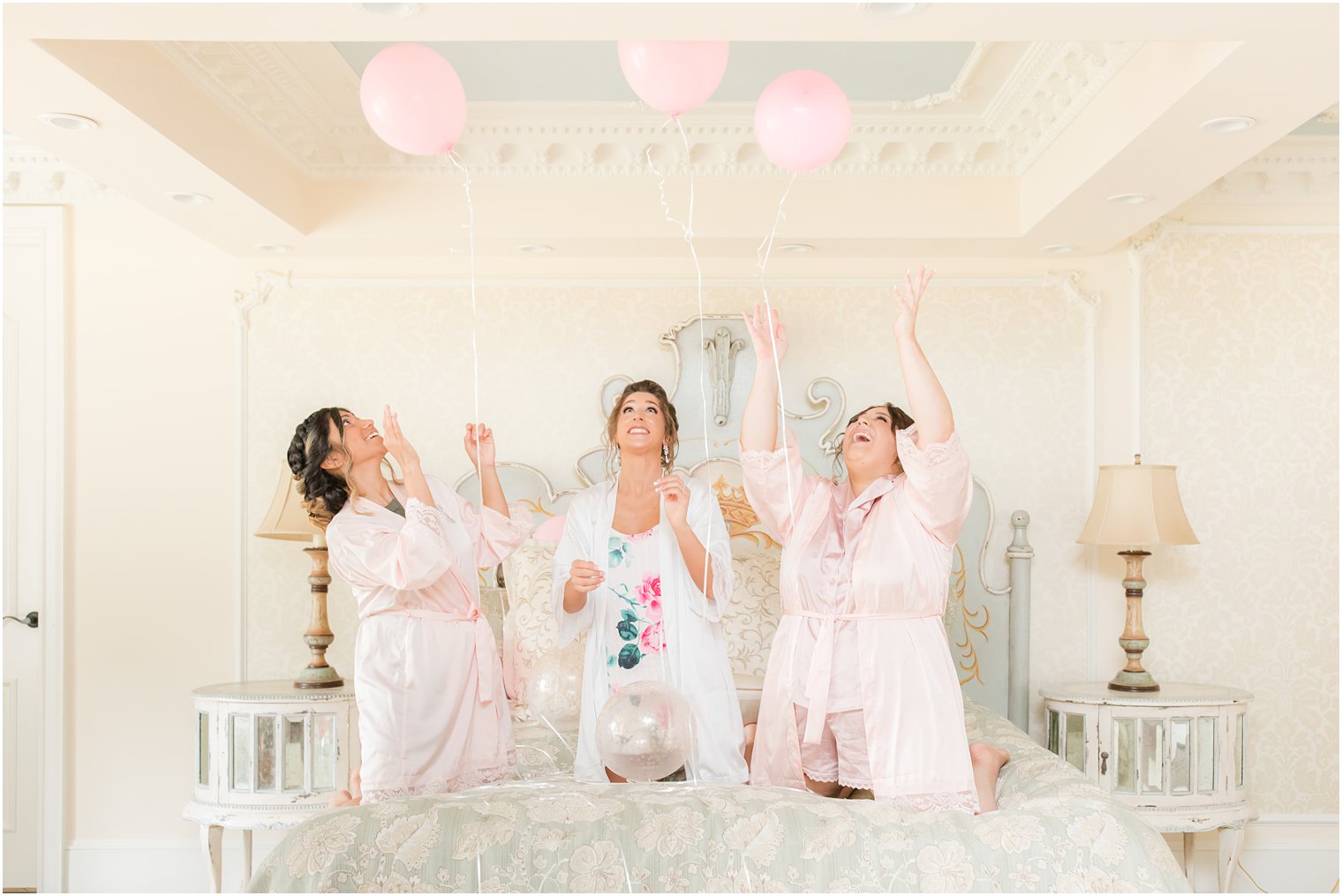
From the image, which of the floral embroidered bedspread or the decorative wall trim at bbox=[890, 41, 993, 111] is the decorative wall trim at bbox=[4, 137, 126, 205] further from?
the floral embroidered bedspread

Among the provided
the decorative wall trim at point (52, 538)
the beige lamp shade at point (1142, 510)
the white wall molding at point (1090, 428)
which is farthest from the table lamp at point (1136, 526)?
the decorative wall trim at point (52, 538)

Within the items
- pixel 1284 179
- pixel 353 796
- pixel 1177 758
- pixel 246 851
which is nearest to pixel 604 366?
pixel 353 796

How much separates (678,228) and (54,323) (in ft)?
8.28

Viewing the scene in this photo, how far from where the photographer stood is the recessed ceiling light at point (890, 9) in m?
2.22

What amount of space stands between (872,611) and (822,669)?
0.19 meters

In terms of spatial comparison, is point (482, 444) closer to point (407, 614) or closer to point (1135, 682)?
point (407, 614)

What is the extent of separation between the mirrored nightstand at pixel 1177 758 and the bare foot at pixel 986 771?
116 centimetres

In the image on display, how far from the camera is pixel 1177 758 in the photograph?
3945 mm

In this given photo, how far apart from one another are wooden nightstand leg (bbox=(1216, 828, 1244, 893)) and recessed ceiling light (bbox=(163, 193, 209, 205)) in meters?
4.16

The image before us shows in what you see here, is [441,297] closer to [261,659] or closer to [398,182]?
[398,182]

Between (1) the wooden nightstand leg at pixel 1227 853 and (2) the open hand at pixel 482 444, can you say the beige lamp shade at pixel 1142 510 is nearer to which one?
(1) the wooden nightstand leg at pixel 1227 853

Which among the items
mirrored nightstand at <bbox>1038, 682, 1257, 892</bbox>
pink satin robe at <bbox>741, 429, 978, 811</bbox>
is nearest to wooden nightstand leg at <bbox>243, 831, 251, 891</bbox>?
pink satin robe at <bbox>741, 429, 978, 811</bbox>

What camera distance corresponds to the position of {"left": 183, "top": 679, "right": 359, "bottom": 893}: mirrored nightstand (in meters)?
3.94

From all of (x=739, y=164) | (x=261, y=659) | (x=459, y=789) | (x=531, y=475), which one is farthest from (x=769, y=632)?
(x=261, y=659)
